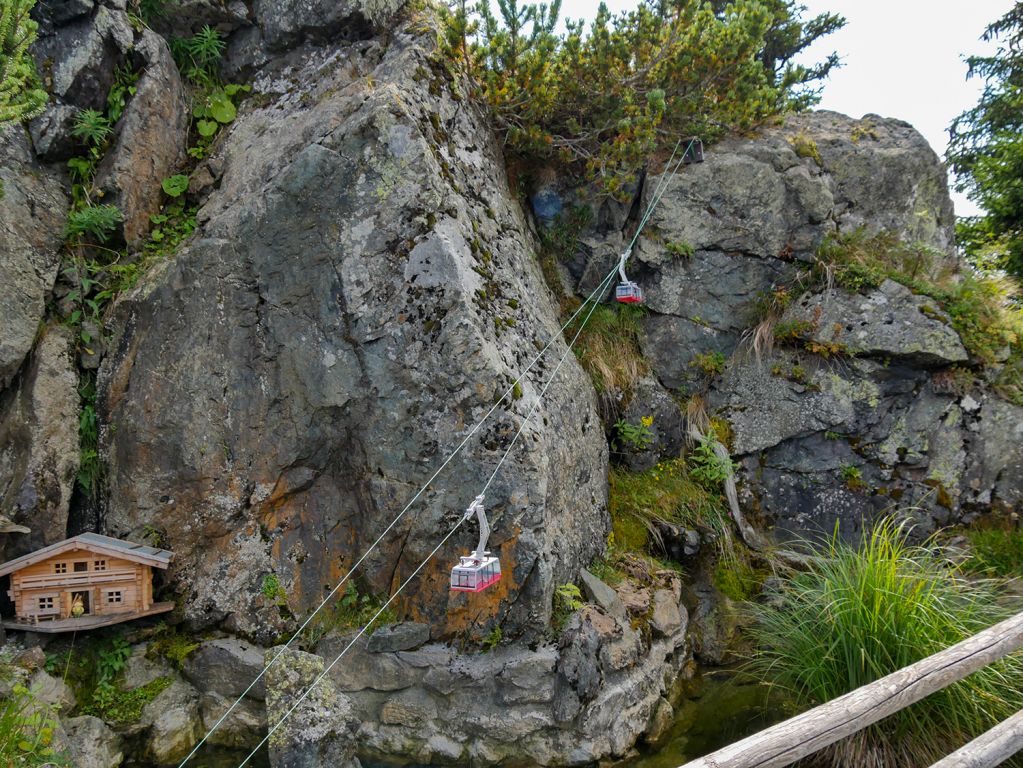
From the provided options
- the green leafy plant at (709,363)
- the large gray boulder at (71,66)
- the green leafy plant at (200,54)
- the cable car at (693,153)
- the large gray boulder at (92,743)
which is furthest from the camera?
the cable car at (693,153)

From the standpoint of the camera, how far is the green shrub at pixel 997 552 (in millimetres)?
6523

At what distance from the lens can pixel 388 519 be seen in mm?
5387

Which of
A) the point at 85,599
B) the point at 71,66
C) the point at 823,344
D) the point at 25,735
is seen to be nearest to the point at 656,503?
the point at 823,344

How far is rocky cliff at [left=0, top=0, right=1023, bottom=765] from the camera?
203 inches

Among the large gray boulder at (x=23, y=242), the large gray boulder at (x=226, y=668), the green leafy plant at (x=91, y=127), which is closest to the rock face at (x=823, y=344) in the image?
the large gray boulder at (x=226, y=668)

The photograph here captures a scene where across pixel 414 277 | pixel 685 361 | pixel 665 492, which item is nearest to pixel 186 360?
pixel 414 277

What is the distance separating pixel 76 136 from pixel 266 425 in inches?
138

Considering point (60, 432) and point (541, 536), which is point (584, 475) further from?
point (60, 432)

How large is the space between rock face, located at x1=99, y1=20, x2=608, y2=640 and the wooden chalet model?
1.48 ft

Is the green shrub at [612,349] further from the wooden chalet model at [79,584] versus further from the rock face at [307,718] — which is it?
the wooden chalet model at [79,584]

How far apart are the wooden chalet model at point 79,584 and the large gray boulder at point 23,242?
173 cm

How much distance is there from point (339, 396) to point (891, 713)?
456cm

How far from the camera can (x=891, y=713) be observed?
404 cm

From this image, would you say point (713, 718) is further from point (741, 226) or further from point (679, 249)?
point (741, 226)
